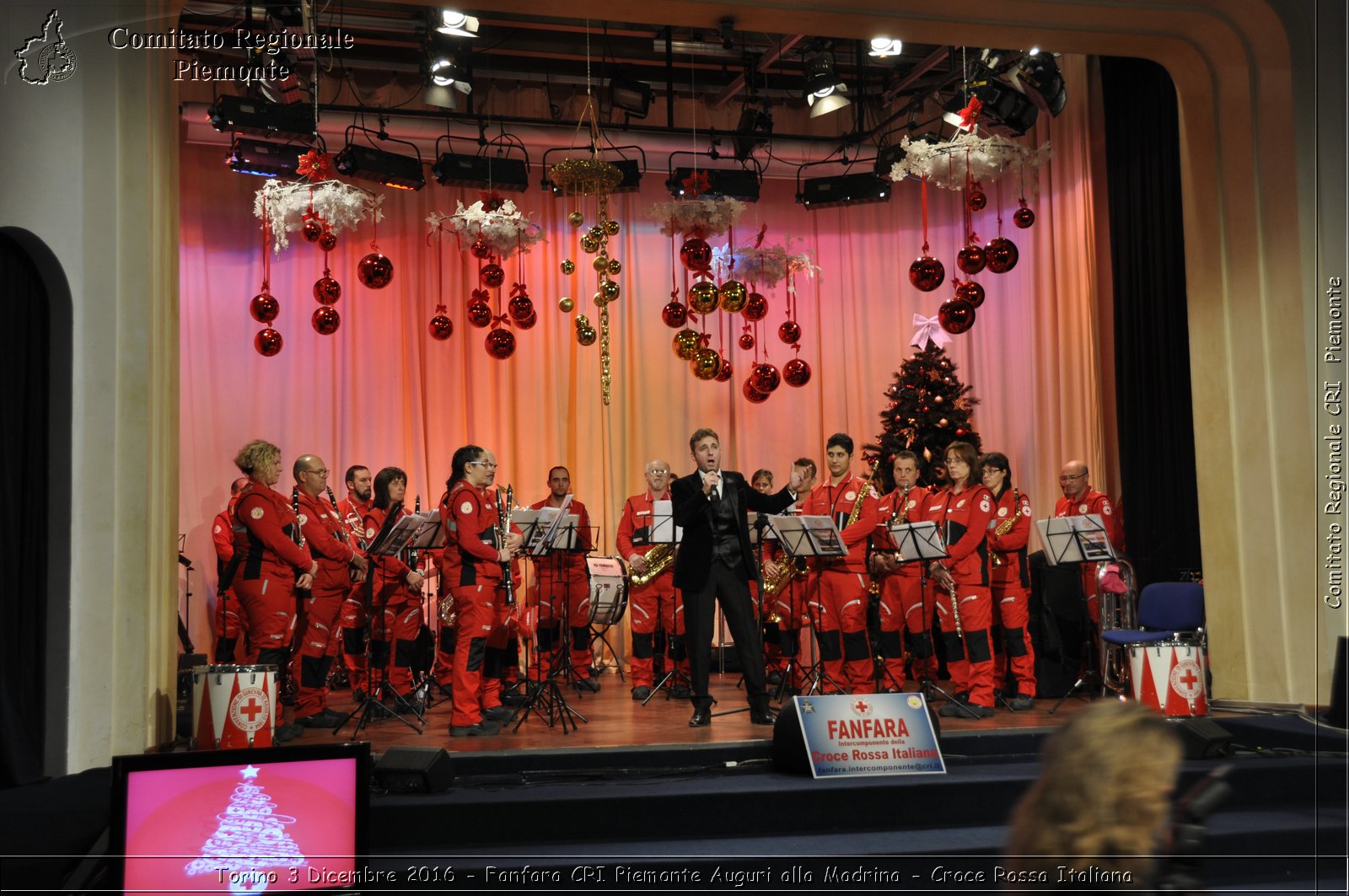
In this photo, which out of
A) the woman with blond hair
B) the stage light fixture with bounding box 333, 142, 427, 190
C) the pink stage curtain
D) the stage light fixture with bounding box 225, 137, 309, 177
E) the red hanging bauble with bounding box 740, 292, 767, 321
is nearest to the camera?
the woman with blond hair

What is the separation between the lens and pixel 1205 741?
20.0 feet

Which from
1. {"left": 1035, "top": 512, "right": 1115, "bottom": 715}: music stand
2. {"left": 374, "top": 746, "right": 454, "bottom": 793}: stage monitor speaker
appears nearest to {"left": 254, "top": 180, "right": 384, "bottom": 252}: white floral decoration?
{"left": 374, "top": 746, "right": 454, "bottom": 793}: stage monitor speaker

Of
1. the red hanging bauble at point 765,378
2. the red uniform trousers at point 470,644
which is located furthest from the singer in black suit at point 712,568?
the red hanging bauble at point 765,378

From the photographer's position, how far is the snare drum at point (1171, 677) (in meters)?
6.54

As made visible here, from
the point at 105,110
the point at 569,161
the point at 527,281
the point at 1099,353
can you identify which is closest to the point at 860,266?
the point at 1099,353

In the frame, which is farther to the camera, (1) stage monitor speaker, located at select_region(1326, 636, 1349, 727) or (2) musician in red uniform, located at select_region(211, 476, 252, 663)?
(2) musician in red uniform, located at select_region(211, 476, 252, 663)

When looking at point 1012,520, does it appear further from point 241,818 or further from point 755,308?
point 241,818

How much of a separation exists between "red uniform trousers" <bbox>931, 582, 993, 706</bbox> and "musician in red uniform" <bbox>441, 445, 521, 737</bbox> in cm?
311

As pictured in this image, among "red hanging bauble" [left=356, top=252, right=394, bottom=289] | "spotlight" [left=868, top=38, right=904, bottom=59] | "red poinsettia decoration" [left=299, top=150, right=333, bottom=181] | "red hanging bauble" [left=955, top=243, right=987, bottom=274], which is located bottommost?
"red hanging bauble" [left=955, top=243, right=987, bottom=274]

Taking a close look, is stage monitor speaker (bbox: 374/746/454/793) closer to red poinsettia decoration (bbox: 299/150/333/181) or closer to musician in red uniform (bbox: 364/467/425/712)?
musician in red uniform (bbox: 364/467/425/712)

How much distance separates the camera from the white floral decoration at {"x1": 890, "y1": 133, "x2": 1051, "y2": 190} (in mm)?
7930

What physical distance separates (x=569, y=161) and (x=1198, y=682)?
208 inches

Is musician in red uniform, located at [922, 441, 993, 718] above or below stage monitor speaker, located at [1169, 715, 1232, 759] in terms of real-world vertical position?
above

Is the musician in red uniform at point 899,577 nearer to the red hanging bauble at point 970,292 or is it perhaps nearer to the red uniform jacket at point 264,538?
the red hanging bauble at point 970,292
